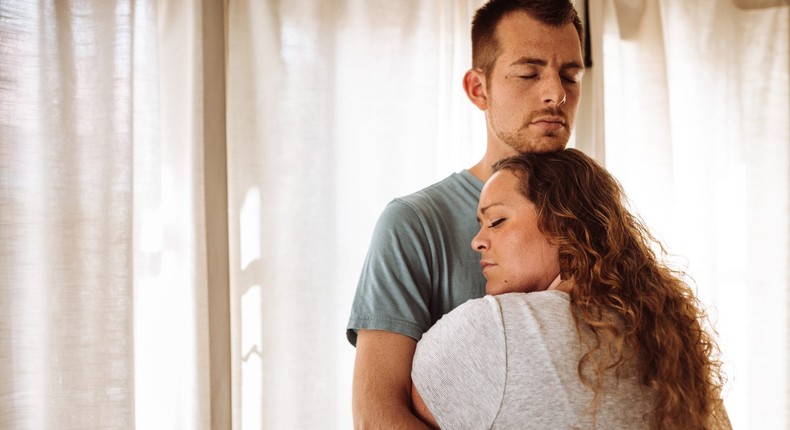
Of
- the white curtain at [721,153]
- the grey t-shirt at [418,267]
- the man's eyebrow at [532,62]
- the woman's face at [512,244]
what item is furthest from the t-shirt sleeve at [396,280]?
the white curtain at [721,153]

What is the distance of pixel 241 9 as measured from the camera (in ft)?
7.09

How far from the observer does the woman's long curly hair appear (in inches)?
39.2

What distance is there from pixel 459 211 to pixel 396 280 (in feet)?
0.77

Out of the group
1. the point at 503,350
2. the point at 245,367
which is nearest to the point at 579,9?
the point at 245,367

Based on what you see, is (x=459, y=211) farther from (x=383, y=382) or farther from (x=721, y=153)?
(x=721, y=153)

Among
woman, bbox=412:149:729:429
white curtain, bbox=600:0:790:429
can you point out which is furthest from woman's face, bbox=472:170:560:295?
white curtain, bbox=600:0:790:429

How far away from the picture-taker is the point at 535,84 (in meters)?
1.52

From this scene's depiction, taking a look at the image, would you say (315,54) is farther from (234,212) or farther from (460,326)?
(460,326)

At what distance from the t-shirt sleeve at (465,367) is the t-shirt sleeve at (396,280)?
0.24m

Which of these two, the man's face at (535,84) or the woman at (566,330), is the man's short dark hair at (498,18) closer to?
the man's face at (535,84)

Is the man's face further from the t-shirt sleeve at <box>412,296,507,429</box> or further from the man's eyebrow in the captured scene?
the t-shirt sleeve at <box>412,296,507,429</box>

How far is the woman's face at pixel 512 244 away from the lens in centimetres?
119

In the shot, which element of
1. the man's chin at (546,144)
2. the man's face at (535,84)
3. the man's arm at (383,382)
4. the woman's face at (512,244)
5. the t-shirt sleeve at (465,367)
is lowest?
the man's arm at (383,382)

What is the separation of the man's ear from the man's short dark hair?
0.05 feet
